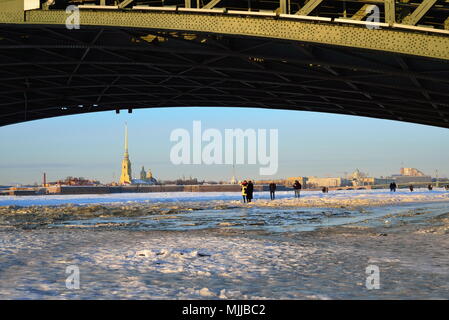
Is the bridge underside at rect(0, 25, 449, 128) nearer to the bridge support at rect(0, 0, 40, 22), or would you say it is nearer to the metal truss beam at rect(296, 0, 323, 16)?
the bridge support at rect(0, 0, 40, 22)

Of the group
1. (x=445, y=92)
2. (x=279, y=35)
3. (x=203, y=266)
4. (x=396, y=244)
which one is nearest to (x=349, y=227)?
(x=396, y=244)

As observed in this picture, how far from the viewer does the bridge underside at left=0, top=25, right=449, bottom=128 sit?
65.2 feet

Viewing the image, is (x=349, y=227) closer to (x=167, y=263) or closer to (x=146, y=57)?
(x=167, y=263)

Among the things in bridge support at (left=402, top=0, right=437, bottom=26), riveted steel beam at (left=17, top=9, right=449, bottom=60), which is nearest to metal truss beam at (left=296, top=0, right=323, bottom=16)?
riveted steel beam at (left=17, top=9, right=449, bottom=60)

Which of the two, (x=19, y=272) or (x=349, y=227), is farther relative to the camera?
(x=349, y=227)

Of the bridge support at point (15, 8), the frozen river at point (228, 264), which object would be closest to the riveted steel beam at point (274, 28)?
the bridge support at point (15, 8)

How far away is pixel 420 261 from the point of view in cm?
855

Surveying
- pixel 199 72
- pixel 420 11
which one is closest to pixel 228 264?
pixel 420 11

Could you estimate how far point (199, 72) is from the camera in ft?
96.4

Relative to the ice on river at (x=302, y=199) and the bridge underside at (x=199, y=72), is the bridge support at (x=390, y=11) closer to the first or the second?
the bridge underside at (x=199, y=72)

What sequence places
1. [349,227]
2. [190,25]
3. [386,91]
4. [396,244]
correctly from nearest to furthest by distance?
[396,244] < [349,227] < [190,25] < [386,91]

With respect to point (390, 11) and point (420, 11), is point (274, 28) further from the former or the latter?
point (420, 11)
